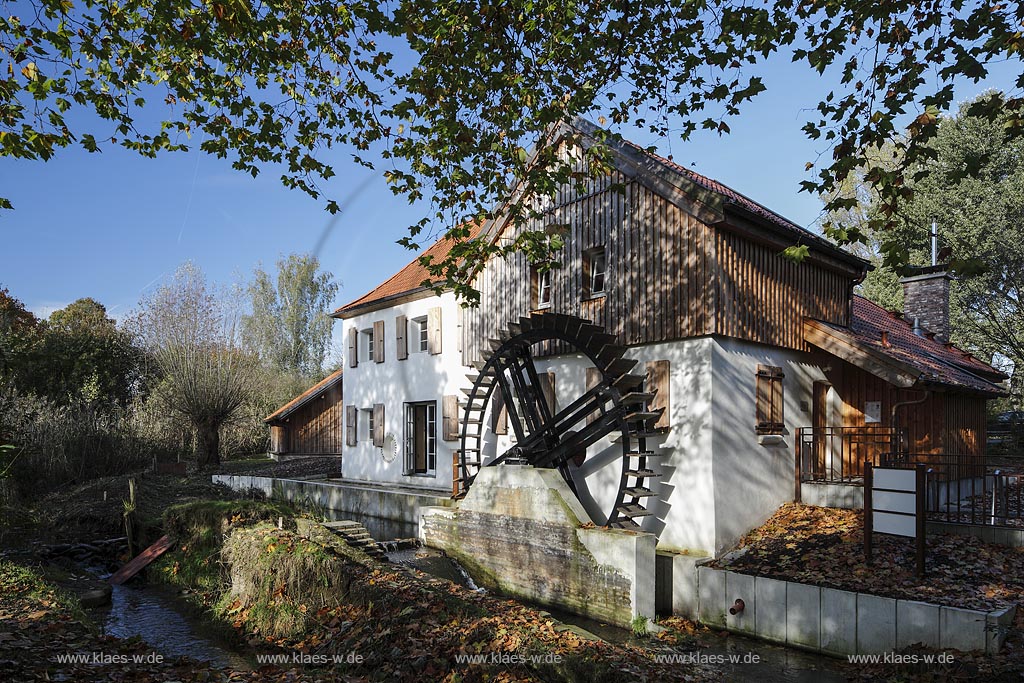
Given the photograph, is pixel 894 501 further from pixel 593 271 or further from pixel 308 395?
pixel 308 395

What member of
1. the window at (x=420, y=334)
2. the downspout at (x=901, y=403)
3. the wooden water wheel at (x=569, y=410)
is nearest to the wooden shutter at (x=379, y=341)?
the window at (x=420, y=334)

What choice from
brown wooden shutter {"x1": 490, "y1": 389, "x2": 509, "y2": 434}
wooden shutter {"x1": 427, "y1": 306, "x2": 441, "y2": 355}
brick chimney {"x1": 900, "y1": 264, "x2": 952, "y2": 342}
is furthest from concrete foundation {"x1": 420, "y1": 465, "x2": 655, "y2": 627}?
brick chimney {"x1": 900, "y1": 264, "x2": 952, "y2": 342}

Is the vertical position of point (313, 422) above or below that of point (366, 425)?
below

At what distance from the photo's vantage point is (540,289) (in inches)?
559

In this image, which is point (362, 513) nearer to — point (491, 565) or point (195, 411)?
point (491, 565)

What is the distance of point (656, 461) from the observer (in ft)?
38.3

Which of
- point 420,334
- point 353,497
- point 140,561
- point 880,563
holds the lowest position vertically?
point 140,561

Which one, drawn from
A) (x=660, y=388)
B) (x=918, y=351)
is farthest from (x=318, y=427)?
(x=918, y=351)

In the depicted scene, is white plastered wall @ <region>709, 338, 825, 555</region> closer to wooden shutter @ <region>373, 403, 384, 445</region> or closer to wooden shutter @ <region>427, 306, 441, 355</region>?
wooden shutter @ <region>427, 306, 441, 355</region>

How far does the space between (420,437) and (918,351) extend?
12150 millimetres

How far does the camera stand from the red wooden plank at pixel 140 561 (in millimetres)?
12077

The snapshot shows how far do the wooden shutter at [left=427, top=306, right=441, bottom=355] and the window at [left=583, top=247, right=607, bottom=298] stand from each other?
5.73m

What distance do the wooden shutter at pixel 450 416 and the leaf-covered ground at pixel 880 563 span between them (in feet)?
26.3

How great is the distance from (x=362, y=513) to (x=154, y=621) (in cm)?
740
